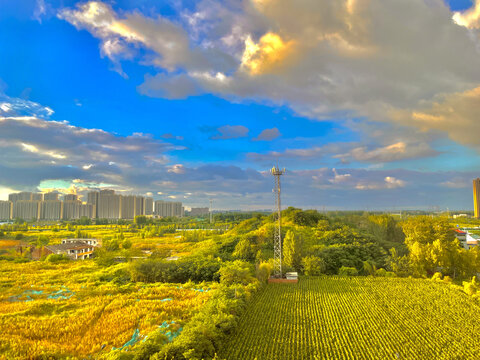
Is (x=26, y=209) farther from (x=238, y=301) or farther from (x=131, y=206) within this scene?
(x=238, y=301)

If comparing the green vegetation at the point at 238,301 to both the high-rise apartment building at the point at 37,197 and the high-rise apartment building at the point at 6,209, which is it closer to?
the high-rise apartment building at the point at 6,209

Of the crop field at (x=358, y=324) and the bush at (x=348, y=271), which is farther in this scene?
the bush at (x=348, y=271)

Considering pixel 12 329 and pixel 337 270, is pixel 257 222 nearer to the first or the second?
pixel 337 270

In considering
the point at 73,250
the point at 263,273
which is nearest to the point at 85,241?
the point at 73,250

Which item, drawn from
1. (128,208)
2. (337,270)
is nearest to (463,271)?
(337,270)

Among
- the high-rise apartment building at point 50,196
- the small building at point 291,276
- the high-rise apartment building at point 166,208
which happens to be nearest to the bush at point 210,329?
the small building at point 291,276

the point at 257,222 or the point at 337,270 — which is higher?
the point at 257,222
